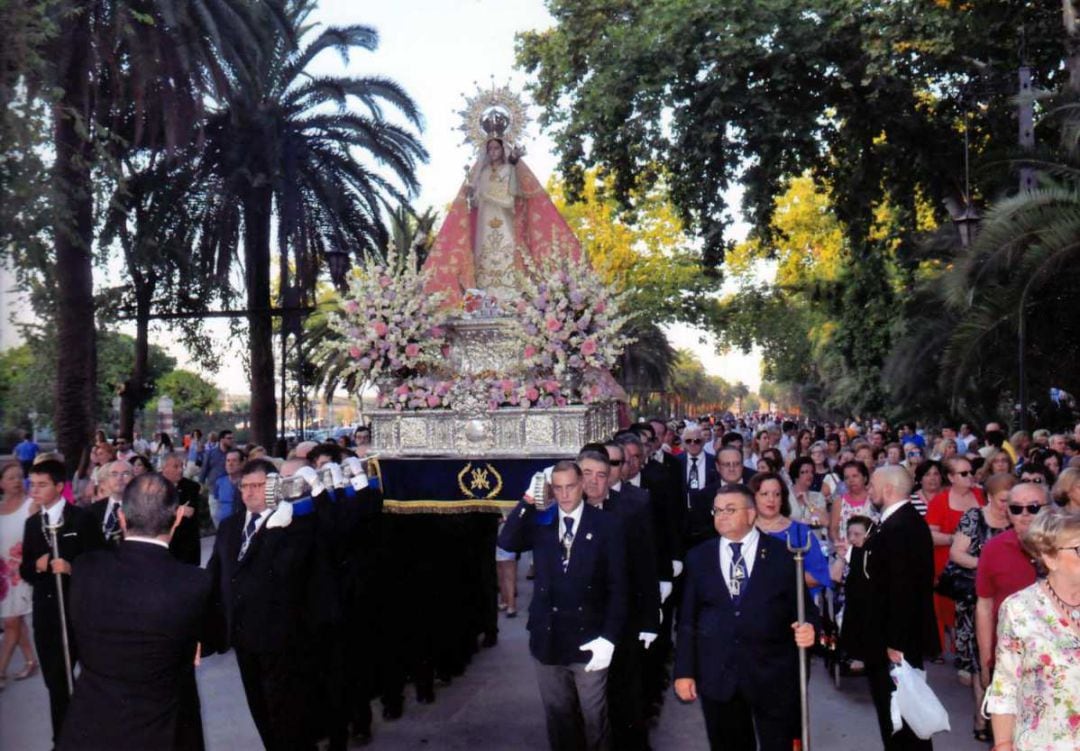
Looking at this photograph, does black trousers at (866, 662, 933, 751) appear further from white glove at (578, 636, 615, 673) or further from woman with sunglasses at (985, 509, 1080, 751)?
woman with sunglasses at (985, 509, 1080, 751)

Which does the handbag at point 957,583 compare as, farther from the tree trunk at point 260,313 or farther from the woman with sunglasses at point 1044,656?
the tree trunk at point 260,313

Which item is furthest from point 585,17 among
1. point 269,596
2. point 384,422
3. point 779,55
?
point 269,596

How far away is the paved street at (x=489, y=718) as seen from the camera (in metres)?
7.17

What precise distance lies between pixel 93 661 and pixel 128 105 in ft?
56.7

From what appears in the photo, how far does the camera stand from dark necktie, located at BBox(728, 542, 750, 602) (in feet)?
17.5

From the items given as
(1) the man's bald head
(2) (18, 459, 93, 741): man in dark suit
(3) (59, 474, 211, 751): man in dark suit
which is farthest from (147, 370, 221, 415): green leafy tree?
(3) (59, 474, 211, 751): man in dark suit

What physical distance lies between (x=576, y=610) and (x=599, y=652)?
0.28m

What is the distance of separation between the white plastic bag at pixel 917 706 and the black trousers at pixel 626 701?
152 cm

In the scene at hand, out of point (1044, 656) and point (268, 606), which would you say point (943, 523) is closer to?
point (1044, 656)

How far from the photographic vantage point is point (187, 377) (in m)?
52.4

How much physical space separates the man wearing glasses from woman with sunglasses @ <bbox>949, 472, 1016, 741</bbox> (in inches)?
33.3

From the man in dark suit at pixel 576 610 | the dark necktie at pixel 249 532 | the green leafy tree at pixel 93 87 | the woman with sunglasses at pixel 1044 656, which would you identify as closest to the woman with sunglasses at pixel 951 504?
the man in dark suit at pixel 576 610

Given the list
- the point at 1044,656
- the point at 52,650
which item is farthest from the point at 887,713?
the point at 52,650

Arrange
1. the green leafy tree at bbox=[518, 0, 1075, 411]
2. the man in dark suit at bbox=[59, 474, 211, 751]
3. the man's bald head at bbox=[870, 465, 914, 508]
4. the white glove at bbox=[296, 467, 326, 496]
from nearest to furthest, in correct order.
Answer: the man in dark suit at bbox=[59, 474, 211, 751]
the man's bald head at bbox=[870, 465, 914, 508]
the white glove at bbox=[296, 467, 326, 496]
the green leafy tree at bbox=[518, 0, 1075, 411]
